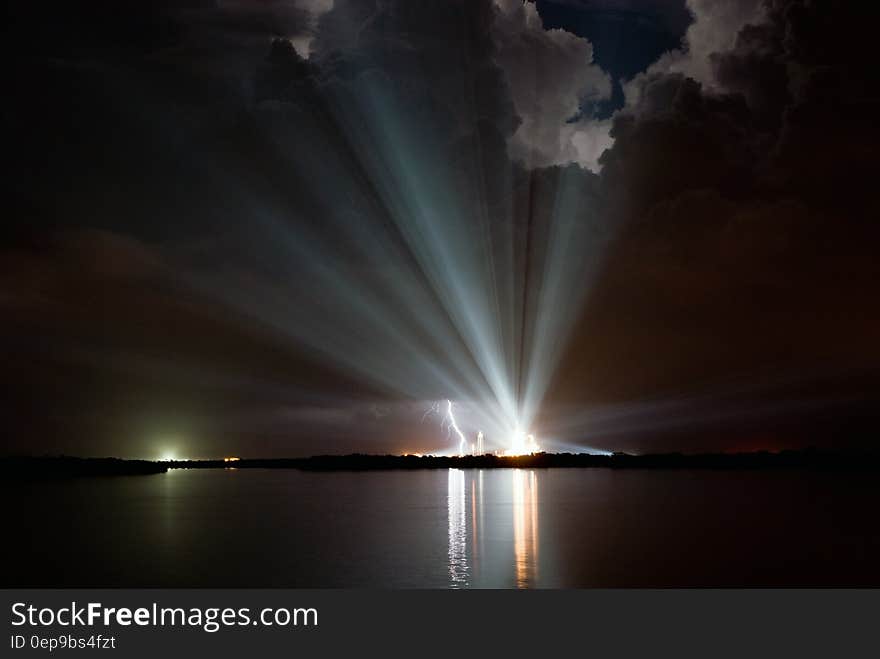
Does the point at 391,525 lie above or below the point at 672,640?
above

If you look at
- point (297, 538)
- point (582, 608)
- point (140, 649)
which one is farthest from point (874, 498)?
point (140, 649)

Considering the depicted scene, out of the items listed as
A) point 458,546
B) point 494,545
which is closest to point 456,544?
point 458,546

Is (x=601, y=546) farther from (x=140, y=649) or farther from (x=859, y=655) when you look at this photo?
(x=140, y=649)

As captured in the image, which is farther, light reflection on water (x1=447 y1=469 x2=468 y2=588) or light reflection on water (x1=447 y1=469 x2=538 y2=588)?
light reflection on water (x1=447 y1=469 x2=538 y2=588)

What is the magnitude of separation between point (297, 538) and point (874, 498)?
51.0 metres

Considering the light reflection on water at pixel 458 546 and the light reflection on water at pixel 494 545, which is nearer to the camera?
the light reflection on water at pixel 458 546

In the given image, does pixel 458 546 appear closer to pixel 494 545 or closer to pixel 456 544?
pixel 456 544

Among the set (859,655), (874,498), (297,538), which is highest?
(874,498)

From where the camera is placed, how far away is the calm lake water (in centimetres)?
2959

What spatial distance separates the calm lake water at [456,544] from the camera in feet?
97.1

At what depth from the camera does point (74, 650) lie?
19984 mm

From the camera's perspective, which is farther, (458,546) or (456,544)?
(456,544)

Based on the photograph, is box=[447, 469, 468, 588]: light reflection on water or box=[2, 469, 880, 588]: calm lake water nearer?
box=[447, 469, 468, 588]: light reflection on water

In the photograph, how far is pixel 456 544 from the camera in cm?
3850
